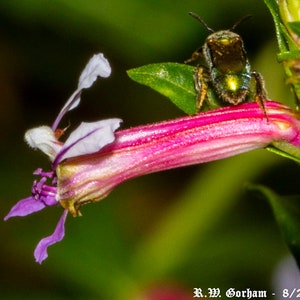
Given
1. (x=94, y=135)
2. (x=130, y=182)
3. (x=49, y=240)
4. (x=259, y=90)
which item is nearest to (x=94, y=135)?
(x=94, y=135)

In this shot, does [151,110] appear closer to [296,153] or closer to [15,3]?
[15,3]

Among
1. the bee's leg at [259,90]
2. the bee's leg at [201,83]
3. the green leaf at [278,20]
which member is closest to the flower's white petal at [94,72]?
the bee's leg at [201,83]

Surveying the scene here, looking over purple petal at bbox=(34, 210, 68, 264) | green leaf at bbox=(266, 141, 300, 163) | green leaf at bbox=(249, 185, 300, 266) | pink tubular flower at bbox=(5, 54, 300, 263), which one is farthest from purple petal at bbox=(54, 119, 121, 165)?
green leaf at bbox=(249, 185, 300, 266)

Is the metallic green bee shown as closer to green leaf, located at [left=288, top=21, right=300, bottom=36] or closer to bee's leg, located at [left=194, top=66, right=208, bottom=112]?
bee's leg, located at [left=194, top=66, right=208, bottom=112]

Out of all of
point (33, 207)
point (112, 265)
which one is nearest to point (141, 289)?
point (112, 265)

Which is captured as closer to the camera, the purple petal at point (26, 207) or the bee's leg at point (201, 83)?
the bee's leg at point (201, 83)

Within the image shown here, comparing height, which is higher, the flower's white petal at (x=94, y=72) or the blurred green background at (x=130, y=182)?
the flower's white petal at (x=94, y=72)

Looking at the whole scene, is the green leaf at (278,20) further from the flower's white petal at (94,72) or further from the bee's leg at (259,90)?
the flower's white petal at (94,72)
